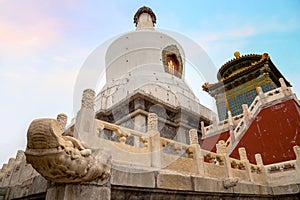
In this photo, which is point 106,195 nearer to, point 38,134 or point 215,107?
point 38,134

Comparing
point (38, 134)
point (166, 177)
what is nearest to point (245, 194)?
point (166, 177)

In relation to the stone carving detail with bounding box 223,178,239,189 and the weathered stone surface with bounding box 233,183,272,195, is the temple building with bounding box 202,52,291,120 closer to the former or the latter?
the weathered stone surface with bounding box 233,183,272,195

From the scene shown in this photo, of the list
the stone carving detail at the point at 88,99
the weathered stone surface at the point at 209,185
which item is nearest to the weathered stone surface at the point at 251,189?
the weathered stone surface at the point at 209,185

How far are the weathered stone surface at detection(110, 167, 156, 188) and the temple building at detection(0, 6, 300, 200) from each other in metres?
0.02

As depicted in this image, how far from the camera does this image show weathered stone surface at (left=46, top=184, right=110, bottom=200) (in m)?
2.67

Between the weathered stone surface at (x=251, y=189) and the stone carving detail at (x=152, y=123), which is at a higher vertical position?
the stone carving detail at (x=152, y=123)

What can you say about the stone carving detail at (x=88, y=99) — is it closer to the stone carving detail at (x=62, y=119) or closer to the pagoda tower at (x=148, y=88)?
the stone carving detail at (x=62, y=119)

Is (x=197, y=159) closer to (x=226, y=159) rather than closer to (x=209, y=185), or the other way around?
(x=209, y=185)

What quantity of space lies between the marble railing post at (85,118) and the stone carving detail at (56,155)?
0.53m

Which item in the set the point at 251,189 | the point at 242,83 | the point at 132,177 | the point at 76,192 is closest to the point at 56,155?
the point at 76,192

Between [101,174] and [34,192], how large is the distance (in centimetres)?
147

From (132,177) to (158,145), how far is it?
0.93 meters

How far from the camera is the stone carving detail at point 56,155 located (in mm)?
2033

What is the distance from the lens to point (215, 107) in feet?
58.5
